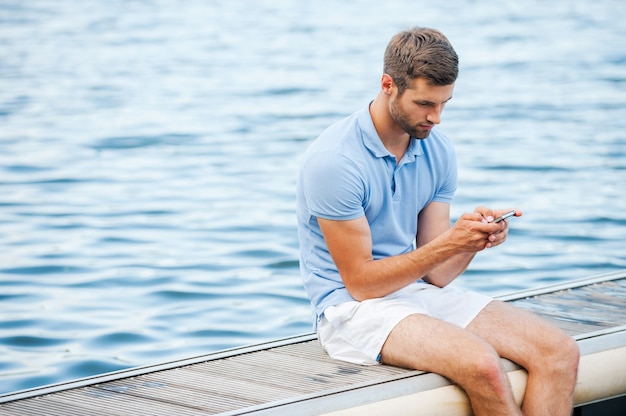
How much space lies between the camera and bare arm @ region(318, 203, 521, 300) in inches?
138

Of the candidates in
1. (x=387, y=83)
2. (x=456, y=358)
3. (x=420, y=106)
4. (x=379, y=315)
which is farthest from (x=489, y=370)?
(x=387, y=83)

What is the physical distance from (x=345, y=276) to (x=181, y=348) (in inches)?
93.2


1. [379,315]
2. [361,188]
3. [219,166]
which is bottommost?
[219,166]

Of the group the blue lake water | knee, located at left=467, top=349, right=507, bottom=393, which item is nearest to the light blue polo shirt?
knee, located at left=467, top=349, right=507, bottom=393

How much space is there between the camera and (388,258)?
12.0 ft

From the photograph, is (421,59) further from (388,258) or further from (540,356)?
(540,356)

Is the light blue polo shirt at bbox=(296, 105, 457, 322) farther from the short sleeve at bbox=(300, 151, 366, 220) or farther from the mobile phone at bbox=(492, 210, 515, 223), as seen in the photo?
the mobile phone at bbox=(492, 210, 515, 223)

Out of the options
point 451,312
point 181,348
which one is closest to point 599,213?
point 181,348

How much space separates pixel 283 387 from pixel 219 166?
7.39 meters

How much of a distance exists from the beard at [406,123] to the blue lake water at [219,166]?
4.12ft

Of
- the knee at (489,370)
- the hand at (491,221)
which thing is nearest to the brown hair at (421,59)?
the hand at (491,221)

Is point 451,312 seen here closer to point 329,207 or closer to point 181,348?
point 329,207

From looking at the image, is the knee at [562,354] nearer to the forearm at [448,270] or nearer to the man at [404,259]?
the man at [404,259]

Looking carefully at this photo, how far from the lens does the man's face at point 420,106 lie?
3604 millimetres
